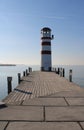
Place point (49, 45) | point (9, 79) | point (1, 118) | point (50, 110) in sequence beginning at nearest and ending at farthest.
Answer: point (1, 118)
point (50, 110)
point (9, 79)
point (49, 45)

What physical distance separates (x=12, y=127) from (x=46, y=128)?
701 millimetres

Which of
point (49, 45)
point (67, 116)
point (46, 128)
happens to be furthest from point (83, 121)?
point (49, 45)

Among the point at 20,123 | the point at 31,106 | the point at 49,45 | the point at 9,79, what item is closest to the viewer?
the point at 20,123

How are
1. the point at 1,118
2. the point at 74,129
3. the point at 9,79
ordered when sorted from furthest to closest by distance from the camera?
the point at 9,79 → the point at 1,118 → the point at 74,129

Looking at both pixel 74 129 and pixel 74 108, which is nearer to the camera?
pixel 74 129

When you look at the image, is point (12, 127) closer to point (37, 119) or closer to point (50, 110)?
point (37, 119)

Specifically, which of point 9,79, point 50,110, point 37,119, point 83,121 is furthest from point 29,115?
point 9,79

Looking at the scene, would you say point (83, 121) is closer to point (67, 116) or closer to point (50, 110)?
point (67, 116)

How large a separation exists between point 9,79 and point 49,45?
19468 mm

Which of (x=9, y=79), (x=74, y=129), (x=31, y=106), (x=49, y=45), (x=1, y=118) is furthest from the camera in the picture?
(x=49, y=45)

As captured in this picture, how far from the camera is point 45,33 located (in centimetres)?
3425

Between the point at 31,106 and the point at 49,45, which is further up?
the point at 49,45

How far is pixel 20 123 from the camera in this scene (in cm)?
482

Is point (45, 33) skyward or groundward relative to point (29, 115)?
skyward
